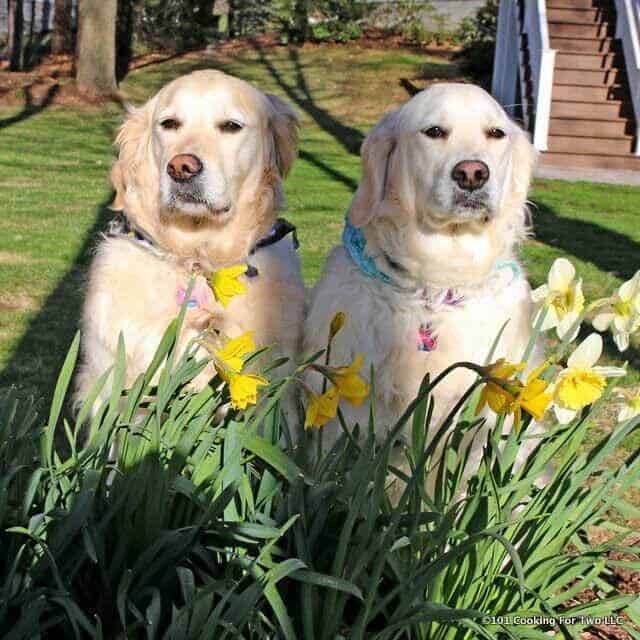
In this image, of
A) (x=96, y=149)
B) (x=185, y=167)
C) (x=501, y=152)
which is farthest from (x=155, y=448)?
(x=96, y=149)

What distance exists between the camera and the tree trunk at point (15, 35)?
19.9 metres

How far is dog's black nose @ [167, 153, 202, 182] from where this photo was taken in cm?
337

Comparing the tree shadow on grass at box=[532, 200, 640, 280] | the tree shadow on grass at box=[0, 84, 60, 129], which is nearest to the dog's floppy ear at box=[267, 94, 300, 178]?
the tree shadow on grass at box=[532, 200, 640, 280]

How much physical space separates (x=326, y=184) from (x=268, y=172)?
8.67 m

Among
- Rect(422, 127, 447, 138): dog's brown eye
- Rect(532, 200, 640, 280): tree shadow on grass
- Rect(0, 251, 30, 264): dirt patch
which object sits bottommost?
Rect(0, 251, 30, 264): dirt patch

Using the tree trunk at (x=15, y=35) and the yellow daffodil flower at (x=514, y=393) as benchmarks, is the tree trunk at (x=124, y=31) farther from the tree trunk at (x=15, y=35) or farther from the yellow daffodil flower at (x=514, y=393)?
the yellow daffodil flower at (x=514, y=393)

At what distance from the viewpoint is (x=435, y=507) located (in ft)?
6.93

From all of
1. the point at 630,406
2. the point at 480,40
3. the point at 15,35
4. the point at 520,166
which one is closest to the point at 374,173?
the point at 520,166

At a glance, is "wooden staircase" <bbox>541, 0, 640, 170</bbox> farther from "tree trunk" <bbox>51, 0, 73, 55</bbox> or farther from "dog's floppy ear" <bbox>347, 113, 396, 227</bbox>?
"dog's floppy ear" <bbox>347, 113, 396, 227</bbox>

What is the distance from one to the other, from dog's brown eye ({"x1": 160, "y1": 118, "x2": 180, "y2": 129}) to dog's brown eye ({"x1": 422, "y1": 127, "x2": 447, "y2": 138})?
2.91ft

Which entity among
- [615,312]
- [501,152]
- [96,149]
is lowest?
[96,149]

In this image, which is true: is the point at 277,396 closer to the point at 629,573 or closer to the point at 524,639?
the point at 524,639

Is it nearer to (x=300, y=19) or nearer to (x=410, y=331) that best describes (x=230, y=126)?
(x=410, y=331)

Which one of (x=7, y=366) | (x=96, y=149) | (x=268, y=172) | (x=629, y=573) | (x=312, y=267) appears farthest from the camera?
(x=96, y=149)
